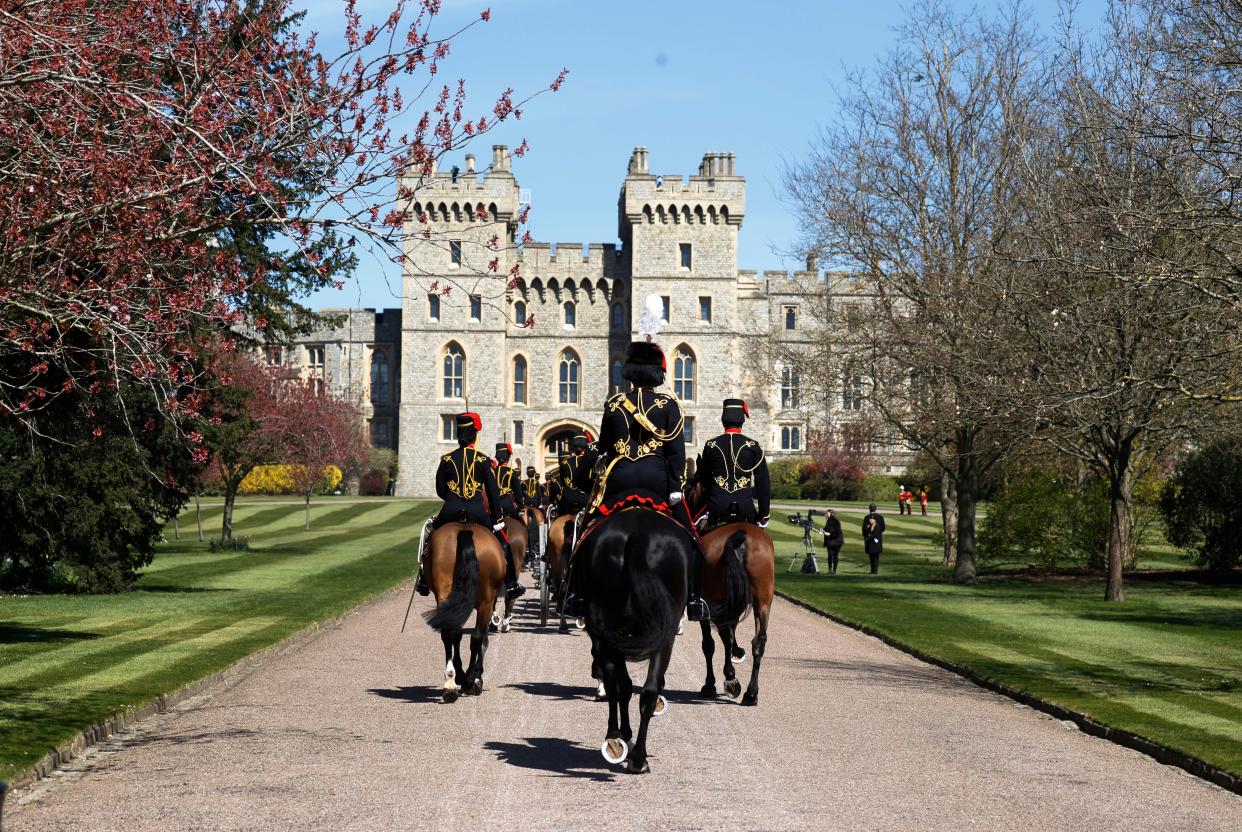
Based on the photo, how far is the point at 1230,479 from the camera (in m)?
35.4

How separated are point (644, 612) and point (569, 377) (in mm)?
84467

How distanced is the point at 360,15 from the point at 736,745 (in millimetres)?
6293

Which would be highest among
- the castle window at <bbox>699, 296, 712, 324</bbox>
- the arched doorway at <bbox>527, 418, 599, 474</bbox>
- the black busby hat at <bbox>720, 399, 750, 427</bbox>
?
the castle window at <bbox>699, 296, 712, 324</bbox>

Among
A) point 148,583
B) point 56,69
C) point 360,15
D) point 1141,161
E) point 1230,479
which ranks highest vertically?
point 1141,161

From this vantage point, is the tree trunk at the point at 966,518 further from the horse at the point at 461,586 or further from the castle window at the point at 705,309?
the castle window at the point at 705,309

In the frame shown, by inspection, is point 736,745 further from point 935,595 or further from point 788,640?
point 935,595

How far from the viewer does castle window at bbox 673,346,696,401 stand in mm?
91938

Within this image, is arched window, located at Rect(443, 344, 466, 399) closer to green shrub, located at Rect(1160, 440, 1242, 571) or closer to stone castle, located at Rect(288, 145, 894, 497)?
stone castle, located at Rect(288, 145, 894, 497)

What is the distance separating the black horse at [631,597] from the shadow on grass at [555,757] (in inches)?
11.1

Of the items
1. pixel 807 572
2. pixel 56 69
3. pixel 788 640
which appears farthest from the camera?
pixel 807 572

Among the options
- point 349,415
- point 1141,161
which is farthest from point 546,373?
point 1141,161

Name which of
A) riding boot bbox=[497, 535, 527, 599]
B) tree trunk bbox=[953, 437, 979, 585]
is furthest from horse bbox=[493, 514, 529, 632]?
tree trunk bbox=[953, 437, 979, 585]

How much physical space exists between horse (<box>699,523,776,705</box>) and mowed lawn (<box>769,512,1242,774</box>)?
3065 mm

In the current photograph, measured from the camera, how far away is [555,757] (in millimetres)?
10492
